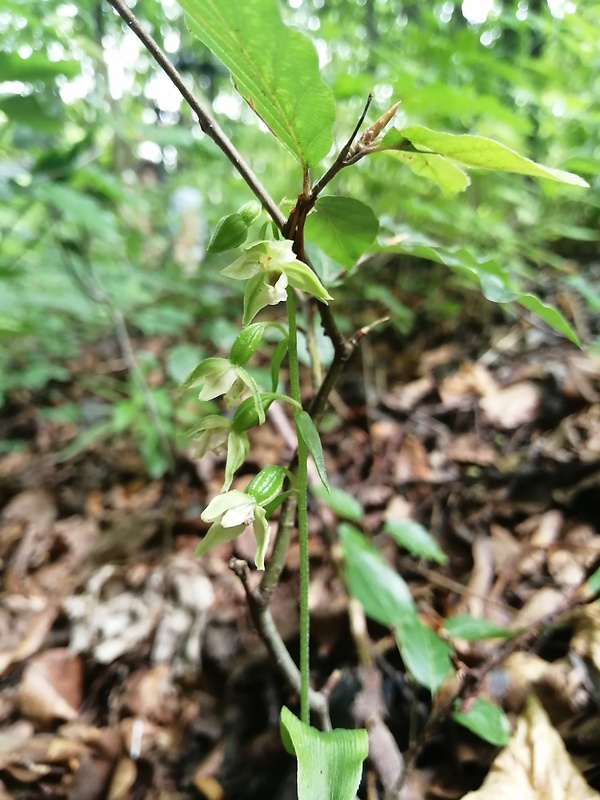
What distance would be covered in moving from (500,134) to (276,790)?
7.07 ft

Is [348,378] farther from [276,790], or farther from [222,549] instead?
[276,790]

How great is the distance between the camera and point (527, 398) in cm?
161

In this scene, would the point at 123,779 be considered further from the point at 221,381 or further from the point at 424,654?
the point at 221,381

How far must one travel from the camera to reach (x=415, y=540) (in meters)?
1.08

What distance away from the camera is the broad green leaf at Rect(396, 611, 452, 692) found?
30.9 inches

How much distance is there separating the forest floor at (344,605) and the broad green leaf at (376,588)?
0.14 meters

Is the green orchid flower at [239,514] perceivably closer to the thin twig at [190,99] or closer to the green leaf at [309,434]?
the green leaf at [309,434]

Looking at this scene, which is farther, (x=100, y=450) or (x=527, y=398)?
(x=100, y=450)

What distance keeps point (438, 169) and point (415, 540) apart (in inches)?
29.6

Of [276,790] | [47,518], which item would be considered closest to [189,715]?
[276,790]

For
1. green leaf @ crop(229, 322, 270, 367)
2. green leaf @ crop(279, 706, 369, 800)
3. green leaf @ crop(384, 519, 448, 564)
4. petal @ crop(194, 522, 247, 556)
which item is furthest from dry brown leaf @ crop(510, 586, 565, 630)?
green leaf @ crop(229, 322, 270, 367)

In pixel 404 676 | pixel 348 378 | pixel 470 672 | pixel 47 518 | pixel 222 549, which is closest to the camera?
pixel 470 672

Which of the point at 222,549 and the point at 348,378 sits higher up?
the point at 348,378

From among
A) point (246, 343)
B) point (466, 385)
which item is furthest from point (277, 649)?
point (466, 385)
